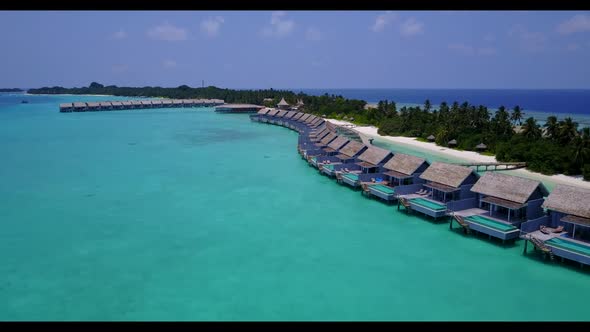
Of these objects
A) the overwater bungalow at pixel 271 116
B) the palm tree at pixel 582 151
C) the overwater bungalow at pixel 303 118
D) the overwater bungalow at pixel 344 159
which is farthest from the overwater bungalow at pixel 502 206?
the overwater bungalow at pixel 271 116

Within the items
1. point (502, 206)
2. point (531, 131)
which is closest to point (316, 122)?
point (531, 131)

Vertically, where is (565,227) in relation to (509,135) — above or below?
below

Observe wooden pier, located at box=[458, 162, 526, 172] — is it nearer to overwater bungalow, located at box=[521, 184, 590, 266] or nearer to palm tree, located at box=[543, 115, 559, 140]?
palm tree, located at box=[543, 115, 559, 140]

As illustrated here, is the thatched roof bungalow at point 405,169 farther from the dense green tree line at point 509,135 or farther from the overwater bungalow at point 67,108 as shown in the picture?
the overwater bungalow at point 67,108

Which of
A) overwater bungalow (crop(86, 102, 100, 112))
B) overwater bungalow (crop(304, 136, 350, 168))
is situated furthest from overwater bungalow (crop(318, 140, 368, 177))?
overwater bungalow (crop(86, 102, 100, 112))

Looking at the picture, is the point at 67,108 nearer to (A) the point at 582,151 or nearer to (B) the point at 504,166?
(B) the point at 504,166
